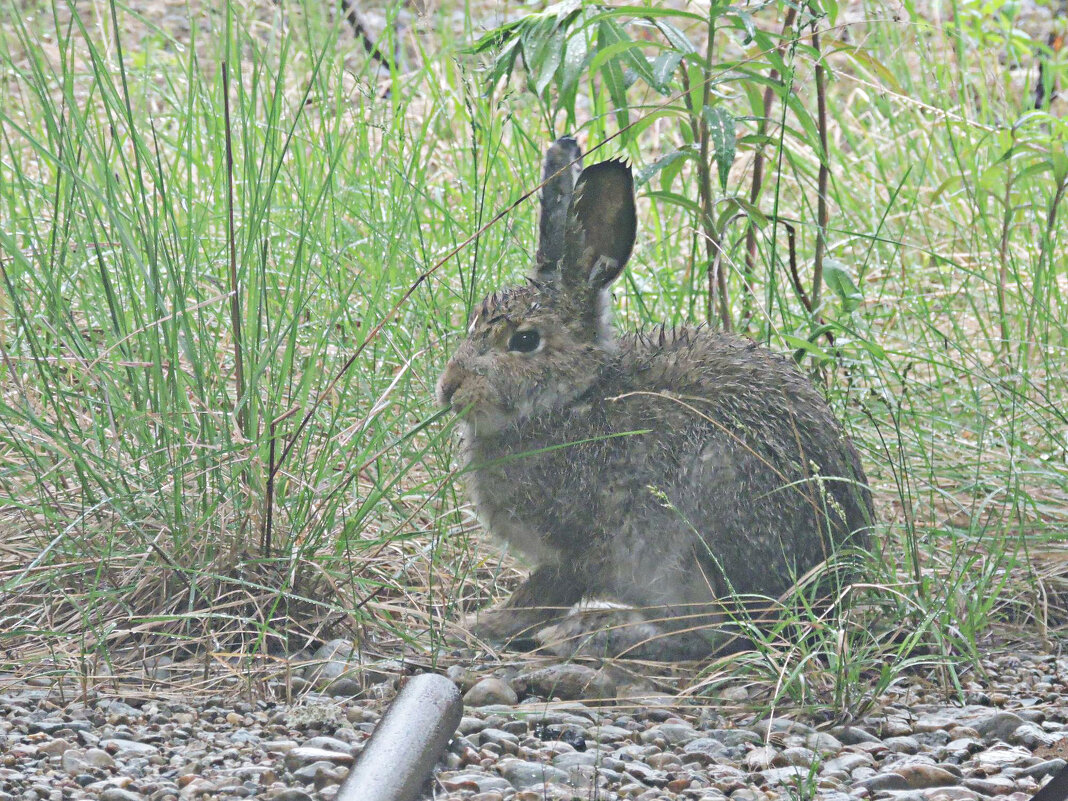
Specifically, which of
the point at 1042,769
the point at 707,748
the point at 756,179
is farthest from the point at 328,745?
the point at 756,179

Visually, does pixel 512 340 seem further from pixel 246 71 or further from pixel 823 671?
pixel 246 71

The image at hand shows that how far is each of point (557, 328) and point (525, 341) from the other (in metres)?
0.09

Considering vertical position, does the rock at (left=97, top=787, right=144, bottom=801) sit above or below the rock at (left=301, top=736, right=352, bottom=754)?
above

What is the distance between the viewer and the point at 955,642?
131 inches

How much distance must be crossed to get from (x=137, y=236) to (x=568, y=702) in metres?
1.79

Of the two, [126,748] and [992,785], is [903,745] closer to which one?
[992,785]

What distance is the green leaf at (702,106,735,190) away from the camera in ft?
12.9

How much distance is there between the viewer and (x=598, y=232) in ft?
12.1

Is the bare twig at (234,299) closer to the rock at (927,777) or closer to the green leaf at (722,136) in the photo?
the green leaf at (722,136)

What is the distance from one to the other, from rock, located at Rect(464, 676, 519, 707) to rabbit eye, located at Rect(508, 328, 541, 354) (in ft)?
3.08

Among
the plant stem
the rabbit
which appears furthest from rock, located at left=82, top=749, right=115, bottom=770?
the plant stem

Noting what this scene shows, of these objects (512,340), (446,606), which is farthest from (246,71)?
(446,606)

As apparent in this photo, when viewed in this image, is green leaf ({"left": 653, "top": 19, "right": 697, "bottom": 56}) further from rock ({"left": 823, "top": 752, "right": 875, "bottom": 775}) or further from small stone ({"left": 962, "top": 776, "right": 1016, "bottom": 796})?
small stone ({"left": 962, "top": 776, "right": 1016, "bottom": 796})

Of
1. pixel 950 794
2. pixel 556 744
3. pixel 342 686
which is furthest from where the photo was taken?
pixel 342 686
